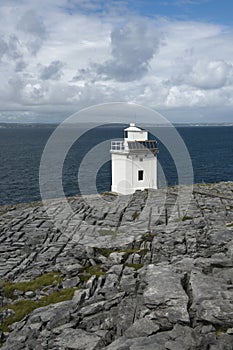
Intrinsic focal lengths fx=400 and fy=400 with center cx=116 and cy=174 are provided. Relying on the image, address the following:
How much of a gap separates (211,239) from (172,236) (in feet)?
6.96

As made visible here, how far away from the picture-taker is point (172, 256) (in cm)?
1864

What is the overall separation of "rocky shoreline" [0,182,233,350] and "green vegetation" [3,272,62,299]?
0.05m

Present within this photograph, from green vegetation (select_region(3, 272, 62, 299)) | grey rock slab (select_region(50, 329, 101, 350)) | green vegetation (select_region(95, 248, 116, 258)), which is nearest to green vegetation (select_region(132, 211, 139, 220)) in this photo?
green vegetation (select_region(95, 248, 116, 258))

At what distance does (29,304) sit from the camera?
52.5ft

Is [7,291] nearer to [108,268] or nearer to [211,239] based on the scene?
[108,268]

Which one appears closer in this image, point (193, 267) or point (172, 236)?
point (193, 267)

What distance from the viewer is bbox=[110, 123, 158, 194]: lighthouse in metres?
37.9

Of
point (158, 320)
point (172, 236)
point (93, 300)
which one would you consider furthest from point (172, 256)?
point (158, 320)

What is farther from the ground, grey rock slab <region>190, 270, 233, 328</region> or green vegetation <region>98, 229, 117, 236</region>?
grey rock slab <region>190, 270, 233, 328</region>

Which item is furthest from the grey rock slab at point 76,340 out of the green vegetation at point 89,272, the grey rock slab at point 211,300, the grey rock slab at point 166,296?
the green vegetation at point 89,272

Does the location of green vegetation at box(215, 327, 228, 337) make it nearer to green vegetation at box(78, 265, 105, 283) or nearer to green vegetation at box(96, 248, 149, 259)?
green vegetation at box(78, 265, 105, 283)

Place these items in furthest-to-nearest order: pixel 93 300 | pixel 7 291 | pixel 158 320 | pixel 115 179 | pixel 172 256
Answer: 1. pixel 115 179
2. pixel 172 256
3. pixel 7 291
4. pixel 93 300
5. pixel 158 320

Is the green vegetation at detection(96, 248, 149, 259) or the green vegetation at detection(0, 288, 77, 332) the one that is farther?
the green vegetation at detection(96, 248, 149, 259)

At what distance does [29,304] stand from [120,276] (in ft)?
12.5
